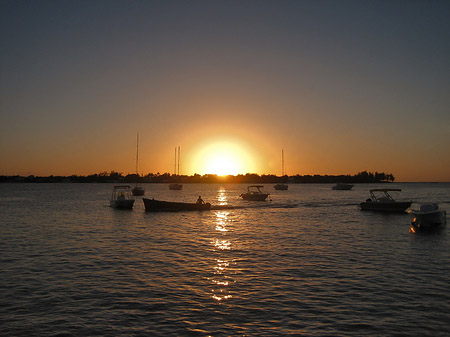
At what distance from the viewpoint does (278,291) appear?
1823 centimetres

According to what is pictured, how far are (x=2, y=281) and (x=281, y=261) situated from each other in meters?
17.2

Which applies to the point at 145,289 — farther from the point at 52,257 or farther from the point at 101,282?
the point at 52,257

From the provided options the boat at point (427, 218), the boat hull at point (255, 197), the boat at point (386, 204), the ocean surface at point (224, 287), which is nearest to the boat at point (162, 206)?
the ocean surface at point (224, 287)

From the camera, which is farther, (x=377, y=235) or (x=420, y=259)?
(x=377, y=235)

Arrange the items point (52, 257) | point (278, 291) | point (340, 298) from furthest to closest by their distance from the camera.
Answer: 1. point (52, 257)
2. point (278, 291)
3. point (340, 298)

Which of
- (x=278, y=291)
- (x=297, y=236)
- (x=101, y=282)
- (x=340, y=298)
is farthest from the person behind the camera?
(x=297, y=236)

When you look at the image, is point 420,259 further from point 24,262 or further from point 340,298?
point 24,262

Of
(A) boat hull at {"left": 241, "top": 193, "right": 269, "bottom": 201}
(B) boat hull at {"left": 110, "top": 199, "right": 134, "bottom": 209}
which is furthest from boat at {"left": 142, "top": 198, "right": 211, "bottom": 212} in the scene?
(A) boat hull at {"left": 241, "top": 193, "right": 269, "bottom": 201}

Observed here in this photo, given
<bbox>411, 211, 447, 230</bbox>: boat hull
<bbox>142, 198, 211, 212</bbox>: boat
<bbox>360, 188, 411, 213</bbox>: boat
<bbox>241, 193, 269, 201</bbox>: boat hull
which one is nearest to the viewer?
<bbox>411, 211, 447, 230</bbox>: boat hull

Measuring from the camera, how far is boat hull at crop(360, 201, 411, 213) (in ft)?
216

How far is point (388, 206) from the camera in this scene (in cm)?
6762

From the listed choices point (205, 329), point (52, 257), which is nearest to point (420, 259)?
point (205, 329)

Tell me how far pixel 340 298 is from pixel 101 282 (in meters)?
12.6

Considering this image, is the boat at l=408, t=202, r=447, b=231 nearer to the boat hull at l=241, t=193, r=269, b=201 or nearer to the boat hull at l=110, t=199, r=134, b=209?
the boat hull at l=110, t=199, r=134, b=209
